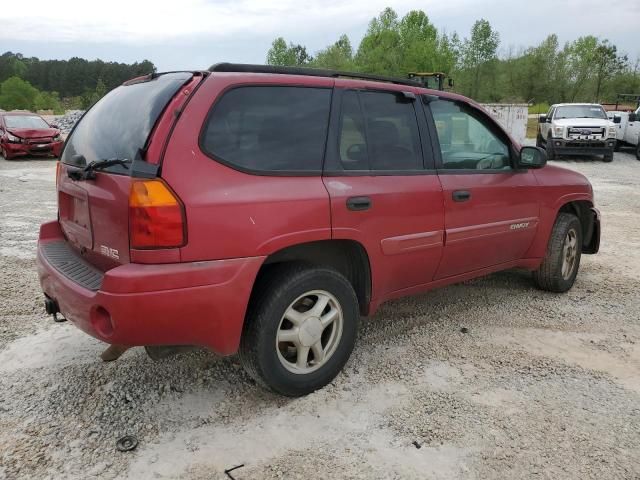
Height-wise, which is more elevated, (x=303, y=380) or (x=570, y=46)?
(x=570, y=46)

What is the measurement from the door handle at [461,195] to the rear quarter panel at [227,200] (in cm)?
118

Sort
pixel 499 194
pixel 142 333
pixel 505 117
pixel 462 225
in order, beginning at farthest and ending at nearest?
pixel 505 117, pixel 499 194, pixel 462 225, pixel 142 333

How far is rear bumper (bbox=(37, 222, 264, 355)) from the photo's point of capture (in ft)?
8.04

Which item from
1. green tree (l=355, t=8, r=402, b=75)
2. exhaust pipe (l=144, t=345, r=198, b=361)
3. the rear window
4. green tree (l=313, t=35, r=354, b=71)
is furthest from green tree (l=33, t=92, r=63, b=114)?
exhaust pipe (l=144, t=345, r=198, b=361)

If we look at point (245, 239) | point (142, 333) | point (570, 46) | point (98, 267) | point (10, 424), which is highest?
point (570, 46)

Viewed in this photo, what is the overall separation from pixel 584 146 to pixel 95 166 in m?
17.2

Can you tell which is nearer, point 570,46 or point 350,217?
point 350,217

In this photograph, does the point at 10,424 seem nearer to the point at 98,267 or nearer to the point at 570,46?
the point at 98,267

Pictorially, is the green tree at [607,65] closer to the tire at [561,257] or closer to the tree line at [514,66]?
the tree line at [514,66]

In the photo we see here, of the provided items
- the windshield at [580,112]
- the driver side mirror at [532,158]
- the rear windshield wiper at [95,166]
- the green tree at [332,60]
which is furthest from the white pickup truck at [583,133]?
the green tree at [332,60]

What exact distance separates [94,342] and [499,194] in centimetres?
310

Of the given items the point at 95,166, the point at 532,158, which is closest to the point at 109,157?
the point at 95,166

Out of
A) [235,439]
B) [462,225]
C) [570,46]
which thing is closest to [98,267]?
[235,439]

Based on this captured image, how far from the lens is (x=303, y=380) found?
3029 millimetres
